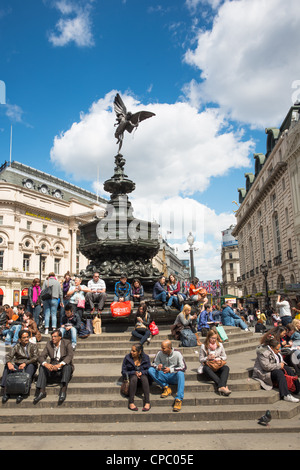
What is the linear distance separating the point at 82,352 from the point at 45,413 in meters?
2.56

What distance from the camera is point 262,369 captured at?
638 cm

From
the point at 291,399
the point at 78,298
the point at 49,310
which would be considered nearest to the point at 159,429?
the point at 291,399

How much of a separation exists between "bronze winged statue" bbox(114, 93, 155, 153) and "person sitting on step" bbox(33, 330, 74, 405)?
948cm

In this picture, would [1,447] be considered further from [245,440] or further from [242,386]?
[242,386]

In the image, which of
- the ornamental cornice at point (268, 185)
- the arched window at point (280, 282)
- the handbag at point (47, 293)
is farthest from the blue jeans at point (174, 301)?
the arched window at point (280, 282)

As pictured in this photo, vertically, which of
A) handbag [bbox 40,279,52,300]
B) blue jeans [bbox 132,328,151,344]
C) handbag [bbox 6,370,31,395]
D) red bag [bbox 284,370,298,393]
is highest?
handbag [bbox 40,279,52,300]

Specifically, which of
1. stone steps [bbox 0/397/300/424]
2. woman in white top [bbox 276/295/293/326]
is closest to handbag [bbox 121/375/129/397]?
stone steps [bbox 0/397/300/424]

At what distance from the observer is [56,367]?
6.19 m

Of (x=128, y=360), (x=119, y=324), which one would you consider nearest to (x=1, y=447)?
(x=128, y=360)

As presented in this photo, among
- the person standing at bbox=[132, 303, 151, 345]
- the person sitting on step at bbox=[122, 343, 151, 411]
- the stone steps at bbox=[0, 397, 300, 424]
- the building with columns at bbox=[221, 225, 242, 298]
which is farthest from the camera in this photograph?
the building with columns at bbox=[221, 225, 242, 298]

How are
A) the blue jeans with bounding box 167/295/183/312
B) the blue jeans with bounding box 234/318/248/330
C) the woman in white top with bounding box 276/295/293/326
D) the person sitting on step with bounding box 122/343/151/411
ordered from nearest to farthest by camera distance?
the person sitting on step with bounding box 122/343/151/411
the blue jeans with bounding box 167/295/183/312
the woman in white top with bounding box 276/295/293/326
the blue jeans with bounding box 234/318/248/330

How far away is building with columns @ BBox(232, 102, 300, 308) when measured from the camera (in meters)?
34.4

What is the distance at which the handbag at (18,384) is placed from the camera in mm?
5957

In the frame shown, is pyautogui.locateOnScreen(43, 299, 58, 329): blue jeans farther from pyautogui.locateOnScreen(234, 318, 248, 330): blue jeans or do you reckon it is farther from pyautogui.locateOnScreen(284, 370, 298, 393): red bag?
pyautogui.locateOnScreen(284, 370, 298, 393): red bag
